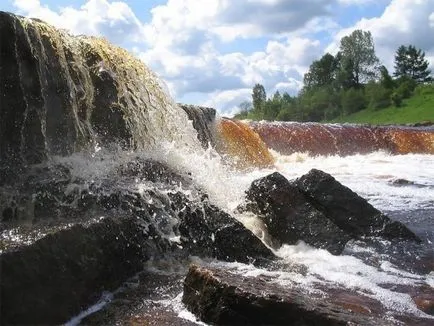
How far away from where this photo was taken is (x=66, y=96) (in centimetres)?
945

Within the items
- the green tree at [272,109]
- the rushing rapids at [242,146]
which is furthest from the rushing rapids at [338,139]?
the green tree at [272,109]

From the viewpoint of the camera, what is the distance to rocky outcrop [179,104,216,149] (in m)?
17.4

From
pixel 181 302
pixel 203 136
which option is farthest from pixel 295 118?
pixel 181 302

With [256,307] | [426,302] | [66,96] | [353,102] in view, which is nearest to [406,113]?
[353,102]

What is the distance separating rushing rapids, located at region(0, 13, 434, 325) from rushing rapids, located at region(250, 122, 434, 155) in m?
11.1

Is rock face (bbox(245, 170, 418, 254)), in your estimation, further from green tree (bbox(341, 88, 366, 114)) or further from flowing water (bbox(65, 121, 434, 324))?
green tree (bbox(341, 88, 366, 114))

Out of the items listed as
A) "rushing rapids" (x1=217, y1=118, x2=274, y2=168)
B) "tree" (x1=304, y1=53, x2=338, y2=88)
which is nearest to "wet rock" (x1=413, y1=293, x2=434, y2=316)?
"rushing rapids" (x1=217, y1=118, x2=274, y2=168)

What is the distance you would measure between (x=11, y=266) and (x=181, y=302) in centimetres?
175

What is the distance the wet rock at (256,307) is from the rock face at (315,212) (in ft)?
9.42

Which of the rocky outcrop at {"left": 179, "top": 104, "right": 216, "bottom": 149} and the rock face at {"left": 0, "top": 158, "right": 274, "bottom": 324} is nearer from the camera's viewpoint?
the rock face at {"left": 0, "top": 158, "right": 274, "bottom": 324}

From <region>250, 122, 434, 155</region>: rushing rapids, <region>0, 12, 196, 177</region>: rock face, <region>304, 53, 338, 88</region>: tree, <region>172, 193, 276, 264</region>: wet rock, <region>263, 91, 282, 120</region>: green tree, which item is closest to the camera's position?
A: <region>172, 193, 276, 264</region>: wet rock

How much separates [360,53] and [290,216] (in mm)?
95514

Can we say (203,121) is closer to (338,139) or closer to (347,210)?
(347,210)

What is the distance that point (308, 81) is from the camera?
4235 inches
